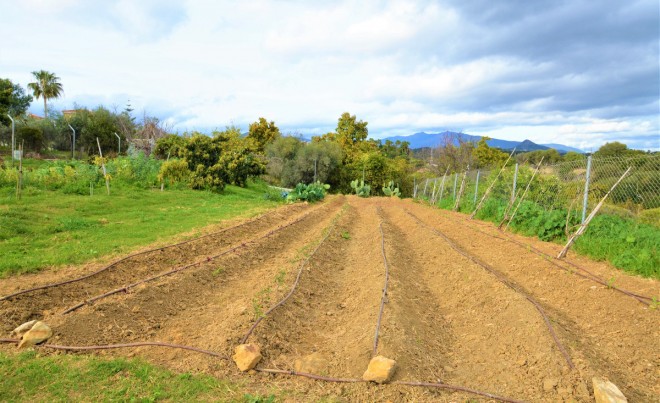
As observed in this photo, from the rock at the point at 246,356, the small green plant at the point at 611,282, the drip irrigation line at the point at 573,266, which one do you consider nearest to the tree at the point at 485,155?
the drip irrigation line at the point at 573,266

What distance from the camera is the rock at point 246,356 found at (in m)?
3.48

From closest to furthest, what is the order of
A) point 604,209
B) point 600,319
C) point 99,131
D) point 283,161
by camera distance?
point 600,319 → point 604,209 → point 99,131 → point 283,161

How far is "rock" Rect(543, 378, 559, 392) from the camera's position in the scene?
Answer: 323 centimetres

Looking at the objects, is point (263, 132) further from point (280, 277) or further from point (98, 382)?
point (98, 382)

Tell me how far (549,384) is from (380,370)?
1.35m

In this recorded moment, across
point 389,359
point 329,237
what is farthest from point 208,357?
point 329,237

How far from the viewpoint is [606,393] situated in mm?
2906

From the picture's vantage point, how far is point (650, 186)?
6.74 m

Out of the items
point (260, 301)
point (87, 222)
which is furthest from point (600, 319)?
point (87, 222)

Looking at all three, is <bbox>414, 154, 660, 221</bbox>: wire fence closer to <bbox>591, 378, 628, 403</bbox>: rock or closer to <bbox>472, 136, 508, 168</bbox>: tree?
<bbox>591, 378, 628, 403</bbox>: rock

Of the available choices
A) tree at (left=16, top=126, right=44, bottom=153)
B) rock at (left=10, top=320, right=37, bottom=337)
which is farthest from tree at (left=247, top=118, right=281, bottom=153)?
rock at (left=10, top=320, right=37, bottom=337)

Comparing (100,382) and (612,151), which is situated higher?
(612,151)

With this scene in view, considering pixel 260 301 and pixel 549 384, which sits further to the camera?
pixel 260 301

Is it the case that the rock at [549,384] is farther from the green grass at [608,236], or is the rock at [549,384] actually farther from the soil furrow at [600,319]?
the green grass at [608,236]
